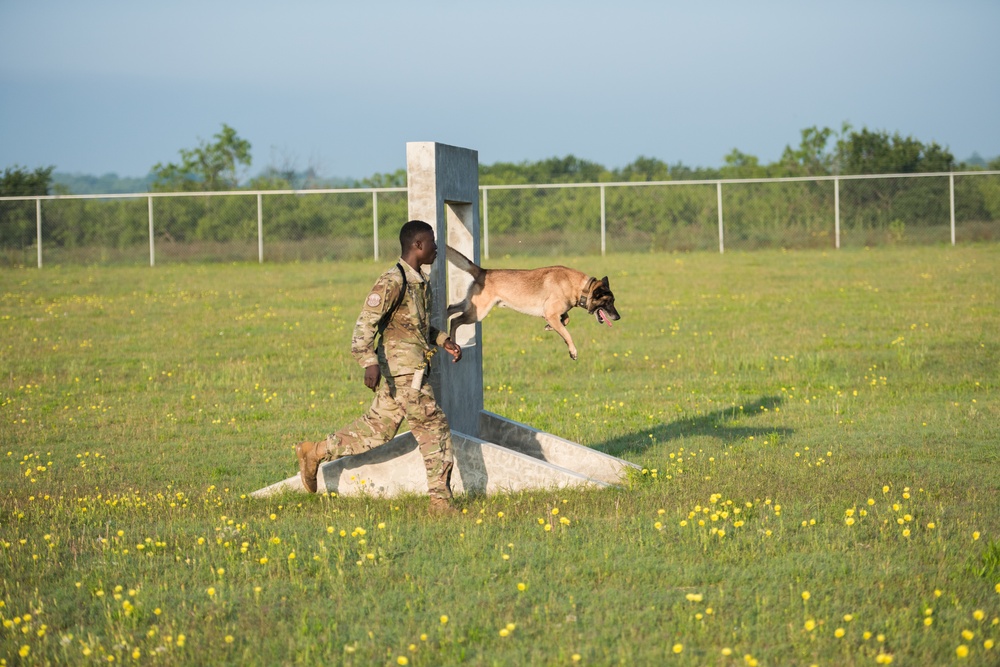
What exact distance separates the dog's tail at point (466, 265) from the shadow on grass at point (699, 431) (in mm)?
2378

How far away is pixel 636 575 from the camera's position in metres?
5.98

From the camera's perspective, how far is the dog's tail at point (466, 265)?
826 centimetres

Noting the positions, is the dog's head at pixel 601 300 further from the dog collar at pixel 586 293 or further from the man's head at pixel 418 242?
the man's head at pixel 418 242

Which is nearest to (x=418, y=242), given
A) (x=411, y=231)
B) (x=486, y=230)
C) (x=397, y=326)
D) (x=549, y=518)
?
(x=411, y=231)

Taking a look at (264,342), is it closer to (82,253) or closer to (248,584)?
(248,584)

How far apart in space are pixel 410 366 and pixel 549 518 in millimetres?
1381

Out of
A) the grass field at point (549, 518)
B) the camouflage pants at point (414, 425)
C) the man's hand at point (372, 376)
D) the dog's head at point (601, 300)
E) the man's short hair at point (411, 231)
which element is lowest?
the grass field at point (549, 518)

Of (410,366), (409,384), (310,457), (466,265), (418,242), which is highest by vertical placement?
(418,242)

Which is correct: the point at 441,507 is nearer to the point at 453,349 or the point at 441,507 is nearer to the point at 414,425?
the point at 414,425

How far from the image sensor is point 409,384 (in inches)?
285

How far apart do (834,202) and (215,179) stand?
2532cm

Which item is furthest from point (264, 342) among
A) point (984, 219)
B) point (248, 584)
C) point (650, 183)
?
point (984, 219)

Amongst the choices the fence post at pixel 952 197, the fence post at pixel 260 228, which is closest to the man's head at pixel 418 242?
the fence post at pixel 260 228

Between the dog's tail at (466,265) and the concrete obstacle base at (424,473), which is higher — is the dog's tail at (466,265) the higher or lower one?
the higher one
